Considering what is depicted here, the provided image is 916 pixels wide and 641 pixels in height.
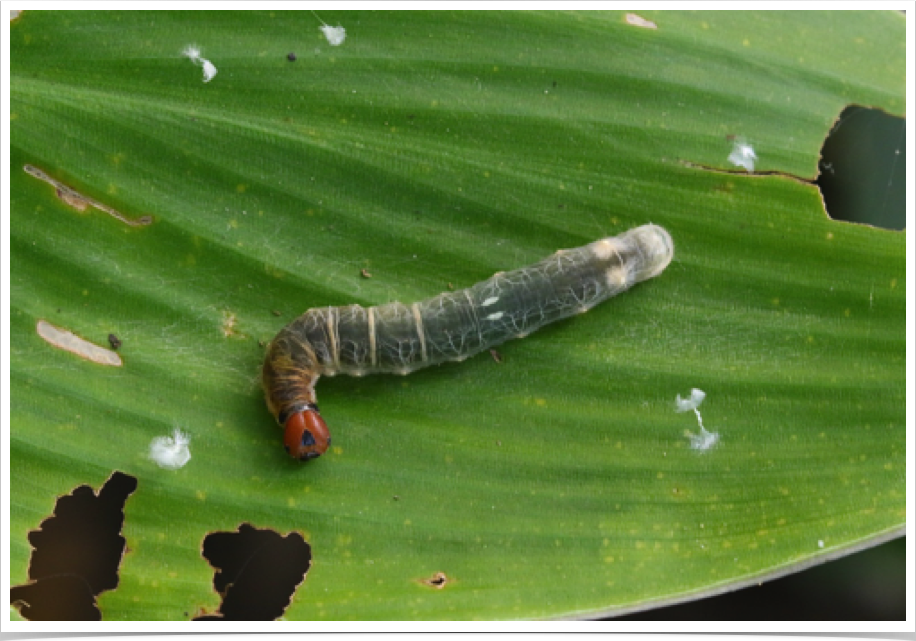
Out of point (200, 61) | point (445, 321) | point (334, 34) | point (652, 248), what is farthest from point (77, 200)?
point (652, 248)

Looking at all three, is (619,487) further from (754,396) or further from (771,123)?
(771,123)

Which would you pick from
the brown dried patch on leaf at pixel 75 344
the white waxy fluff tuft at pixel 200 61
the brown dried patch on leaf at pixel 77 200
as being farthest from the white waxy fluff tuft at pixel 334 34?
the brown dried patch on leaf at pixel 75 344

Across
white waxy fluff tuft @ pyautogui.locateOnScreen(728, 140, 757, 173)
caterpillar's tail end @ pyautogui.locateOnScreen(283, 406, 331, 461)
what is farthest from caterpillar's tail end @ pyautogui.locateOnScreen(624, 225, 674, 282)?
caterpillar's tail end @ pyautogui.locateOnScreen(283, 406, 331, 461)

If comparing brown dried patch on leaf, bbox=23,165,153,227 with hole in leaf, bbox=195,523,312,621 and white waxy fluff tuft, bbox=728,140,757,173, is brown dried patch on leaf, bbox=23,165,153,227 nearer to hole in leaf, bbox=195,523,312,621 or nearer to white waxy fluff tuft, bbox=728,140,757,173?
hole in leaf, bbox=195,523,312,621

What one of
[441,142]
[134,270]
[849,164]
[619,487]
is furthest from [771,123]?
[134,270]

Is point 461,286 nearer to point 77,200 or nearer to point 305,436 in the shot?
point 305,436
